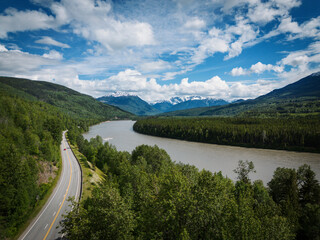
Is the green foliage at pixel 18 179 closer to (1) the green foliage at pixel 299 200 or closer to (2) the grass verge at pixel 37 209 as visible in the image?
(2) the grass verge at pixel 37 209

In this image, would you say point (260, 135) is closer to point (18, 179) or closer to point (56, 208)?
point (56, 208)

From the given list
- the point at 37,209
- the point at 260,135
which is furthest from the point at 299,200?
the point at 260,135

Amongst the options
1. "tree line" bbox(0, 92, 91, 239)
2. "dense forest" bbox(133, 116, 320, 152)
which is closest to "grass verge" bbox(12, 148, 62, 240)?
"tree line" bbox(0, 92, 91, 239)

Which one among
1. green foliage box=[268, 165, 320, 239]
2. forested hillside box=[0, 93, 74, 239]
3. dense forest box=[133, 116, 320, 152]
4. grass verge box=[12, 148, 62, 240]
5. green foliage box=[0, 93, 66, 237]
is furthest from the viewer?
dense forest box=[133, 116, 320, 152]

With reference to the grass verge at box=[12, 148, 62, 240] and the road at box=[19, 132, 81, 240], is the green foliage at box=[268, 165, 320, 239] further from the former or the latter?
the grass verge at box=[12, 148, 62, 240]

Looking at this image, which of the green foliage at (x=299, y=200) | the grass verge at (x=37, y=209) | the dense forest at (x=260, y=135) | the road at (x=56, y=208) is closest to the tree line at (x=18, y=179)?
the grass verge at (x=37, y=209)

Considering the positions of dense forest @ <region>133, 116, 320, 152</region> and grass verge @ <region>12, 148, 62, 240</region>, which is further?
dense forest @ <region>133, 116, 320, 152</region>

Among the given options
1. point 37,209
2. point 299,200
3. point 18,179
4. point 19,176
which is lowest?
point 299,200

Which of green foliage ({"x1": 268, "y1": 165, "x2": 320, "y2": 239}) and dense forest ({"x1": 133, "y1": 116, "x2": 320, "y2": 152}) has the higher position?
dense forest ({"x1": 133, "y1": 116, "x2": 320, "y2": 152})

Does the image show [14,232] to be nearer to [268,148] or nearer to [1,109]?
[1,109]
